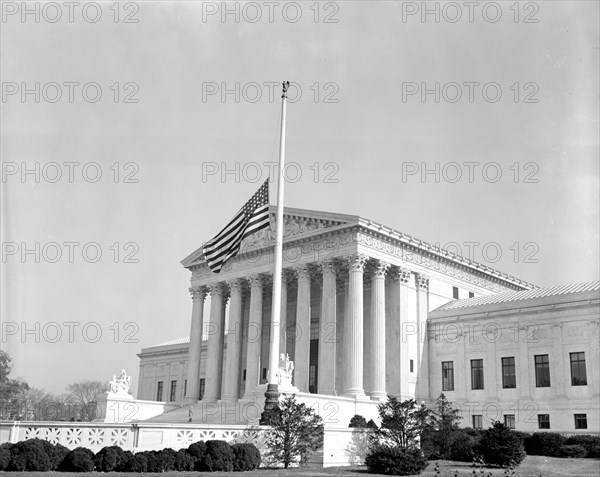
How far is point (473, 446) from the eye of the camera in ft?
118

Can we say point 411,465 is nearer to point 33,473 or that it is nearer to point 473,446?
point 473,446

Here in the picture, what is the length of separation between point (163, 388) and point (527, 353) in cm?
5294

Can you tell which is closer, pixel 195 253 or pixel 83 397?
pixel 195 253

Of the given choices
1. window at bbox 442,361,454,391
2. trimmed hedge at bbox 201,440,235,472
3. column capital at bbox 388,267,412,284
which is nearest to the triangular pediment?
column capital at bbox 388,267,412,284

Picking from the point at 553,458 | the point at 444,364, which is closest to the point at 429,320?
the point at 444,364

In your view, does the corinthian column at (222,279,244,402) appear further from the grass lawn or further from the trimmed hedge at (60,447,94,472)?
the trimmed hedge at (60,447,94,472)

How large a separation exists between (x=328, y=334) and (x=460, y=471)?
29280 millimetres

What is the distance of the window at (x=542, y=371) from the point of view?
5691 cm

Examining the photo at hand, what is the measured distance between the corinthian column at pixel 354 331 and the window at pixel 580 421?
1699 centimetres

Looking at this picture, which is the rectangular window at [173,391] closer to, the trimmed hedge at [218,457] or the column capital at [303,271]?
the column capital at [303,271]

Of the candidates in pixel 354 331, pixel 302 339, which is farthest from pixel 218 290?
pixel 354 331

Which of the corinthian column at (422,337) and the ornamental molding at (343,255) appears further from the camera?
the corinthian column at (422,337)

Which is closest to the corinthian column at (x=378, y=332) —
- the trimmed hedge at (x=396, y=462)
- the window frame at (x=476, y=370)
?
the window frame at (x=476, y=370)

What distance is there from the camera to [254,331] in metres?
67.0
